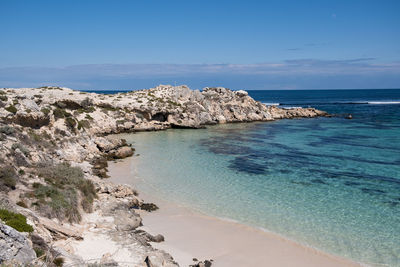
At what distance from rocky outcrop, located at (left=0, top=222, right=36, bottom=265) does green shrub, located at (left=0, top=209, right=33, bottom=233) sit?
4.01ft

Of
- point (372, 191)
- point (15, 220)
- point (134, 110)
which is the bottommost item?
point (372, 191)

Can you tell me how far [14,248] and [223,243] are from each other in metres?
7.76

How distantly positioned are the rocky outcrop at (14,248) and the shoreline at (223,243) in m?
5.15

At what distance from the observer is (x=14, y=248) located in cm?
693

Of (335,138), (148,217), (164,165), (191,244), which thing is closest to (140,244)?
(191,244)

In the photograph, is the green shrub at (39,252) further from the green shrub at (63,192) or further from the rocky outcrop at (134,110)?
the rocky outcrop at (134,110)

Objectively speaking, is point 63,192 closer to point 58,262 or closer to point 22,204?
point 22,204

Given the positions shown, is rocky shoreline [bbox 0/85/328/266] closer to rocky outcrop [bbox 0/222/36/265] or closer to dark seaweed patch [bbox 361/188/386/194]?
rocky outcrop [bbox 0/222/36/265]

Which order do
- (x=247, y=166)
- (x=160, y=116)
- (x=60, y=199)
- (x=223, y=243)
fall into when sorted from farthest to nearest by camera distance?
(x=160, y=116)
(x=247, y=166)
(x=223, y=243)
(x=60, y=199)

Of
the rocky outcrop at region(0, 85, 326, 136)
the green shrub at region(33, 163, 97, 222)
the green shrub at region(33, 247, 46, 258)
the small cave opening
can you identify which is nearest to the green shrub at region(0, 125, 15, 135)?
the rocky outcrop at region(0, 85, 326, 136)

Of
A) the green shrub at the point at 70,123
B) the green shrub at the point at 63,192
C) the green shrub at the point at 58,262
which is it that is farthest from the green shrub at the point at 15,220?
the green shrub at the point at 70,123

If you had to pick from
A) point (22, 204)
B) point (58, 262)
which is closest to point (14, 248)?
point (58, 262)

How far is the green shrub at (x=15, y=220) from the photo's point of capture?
836cm

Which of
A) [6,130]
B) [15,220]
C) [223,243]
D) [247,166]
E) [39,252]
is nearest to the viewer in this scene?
[39,252]
